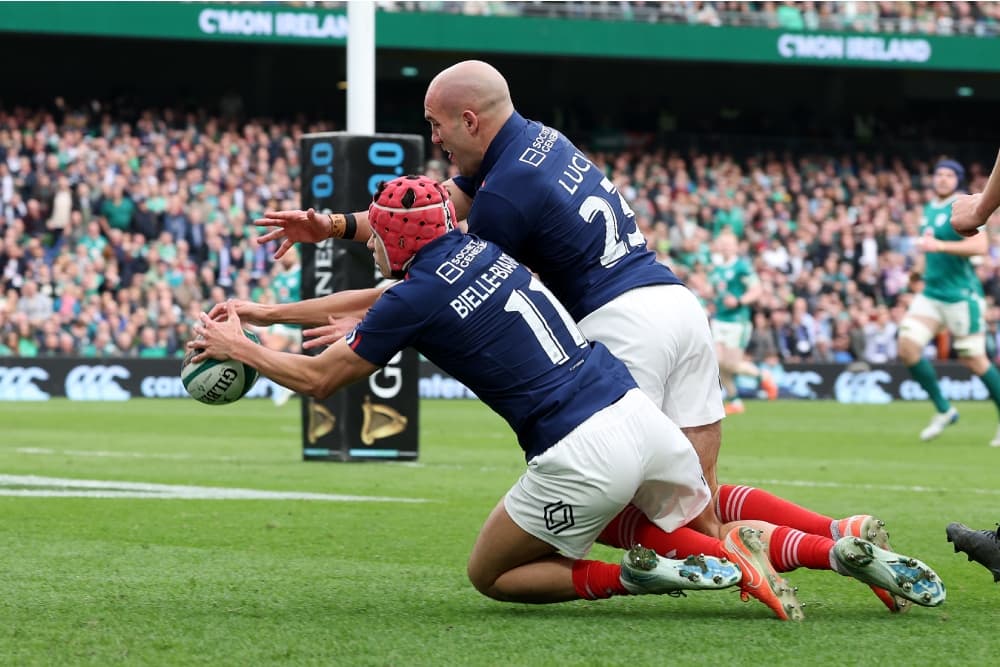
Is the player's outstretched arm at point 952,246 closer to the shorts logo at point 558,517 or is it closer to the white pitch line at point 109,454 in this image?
the white pitch line at point 109,454

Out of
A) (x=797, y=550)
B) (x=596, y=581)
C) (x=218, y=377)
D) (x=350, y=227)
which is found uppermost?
(x=350, y=227)

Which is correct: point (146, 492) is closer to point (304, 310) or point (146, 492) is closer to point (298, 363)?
point (304, 310)

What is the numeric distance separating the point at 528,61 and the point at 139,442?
77.9 feet

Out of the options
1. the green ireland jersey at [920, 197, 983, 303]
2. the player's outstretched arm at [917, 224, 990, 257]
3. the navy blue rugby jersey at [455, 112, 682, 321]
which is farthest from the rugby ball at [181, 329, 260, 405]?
the green ireland jersey at [920, 197, 983, 303]

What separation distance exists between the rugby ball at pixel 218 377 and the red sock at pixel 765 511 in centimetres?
186

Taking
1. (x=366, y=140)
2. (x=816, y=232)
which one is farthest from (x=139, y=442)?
(x=816, y=232)

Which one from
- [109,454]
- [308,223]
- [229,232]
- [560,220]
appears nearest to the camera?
[560,220]

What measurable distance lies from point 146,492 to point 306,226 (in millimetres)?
4024

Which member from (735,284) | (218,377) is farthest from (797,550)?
(735,284)

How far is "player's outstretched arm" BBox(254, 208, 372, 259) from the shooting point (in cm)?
630

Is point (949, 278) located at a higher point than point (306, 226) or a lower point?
lower

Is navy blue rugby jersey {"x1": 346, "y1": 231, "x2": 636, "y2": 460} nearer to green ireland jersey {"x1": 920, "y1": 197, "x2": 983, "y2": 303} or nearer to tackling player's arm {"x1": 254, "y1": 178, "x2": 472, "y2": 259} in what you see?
tackling player's arm {"x1": 254, "y1": 178, "x2": 472, "y2": 259}

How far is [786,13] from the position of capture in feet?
112

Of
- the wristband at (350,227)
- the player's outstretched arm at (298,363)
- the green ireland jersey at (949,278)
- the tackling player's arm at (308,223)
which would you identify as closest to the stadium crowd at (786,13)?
the green ireland jersey at (949,278)
